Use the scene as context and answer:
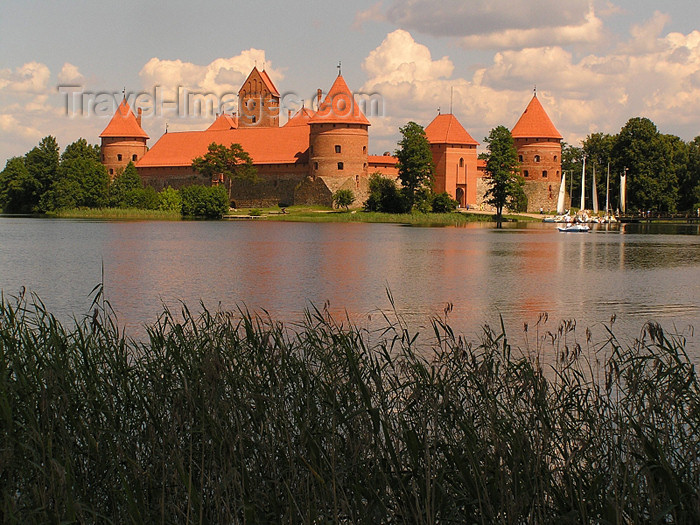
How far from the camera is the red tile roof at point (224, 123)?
2901 inches

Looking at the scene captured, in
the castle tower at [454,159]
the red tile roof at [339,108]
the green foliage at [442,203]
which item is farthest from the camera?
the castle tower at [454,159]

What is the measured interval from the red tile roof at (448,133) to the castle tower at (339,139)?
5.38 metres

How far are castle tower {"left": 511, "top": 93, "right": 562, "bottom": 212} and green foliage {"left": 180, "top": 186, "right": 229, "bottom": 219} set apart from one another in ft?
74.1

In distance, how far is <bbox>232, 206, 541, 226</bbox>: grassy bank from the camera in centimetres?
5156

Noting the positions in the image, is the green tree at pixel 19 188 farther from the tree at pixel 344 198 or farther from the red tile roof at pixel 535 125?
the red tile roof at pixel 535 125

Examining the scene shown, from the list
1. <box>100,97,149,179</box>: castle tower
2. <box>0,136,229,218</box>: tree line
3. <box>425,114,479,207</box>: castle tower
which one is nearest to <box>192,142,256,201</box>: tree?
<box>0,136,229,218</box>: tree line

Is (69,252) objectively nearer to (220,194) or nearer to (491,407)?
(491,407)

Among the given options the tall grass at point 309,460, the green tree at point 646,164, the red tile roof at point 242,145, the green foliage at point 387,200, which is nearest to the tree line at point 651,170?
the green tree at point 646,164

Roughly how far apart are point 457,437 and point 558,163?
62730 mm

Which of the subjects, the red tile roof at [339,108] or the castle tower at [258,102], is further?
the castle tower at [258,102]

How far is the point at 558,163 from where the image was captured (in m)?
64.4

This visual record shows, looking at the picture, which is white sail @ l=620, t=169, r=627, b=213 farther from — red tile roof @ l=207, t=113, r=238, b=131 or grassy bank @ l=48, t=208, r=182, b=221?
red tile roof @ l=207, t=113, r=238, b=131

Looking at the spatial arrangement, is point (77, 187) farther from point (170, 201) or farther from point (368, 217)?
point (368, 217)

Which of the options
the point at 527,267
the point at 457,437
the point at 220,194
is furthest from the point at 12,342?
the point at 220,194
